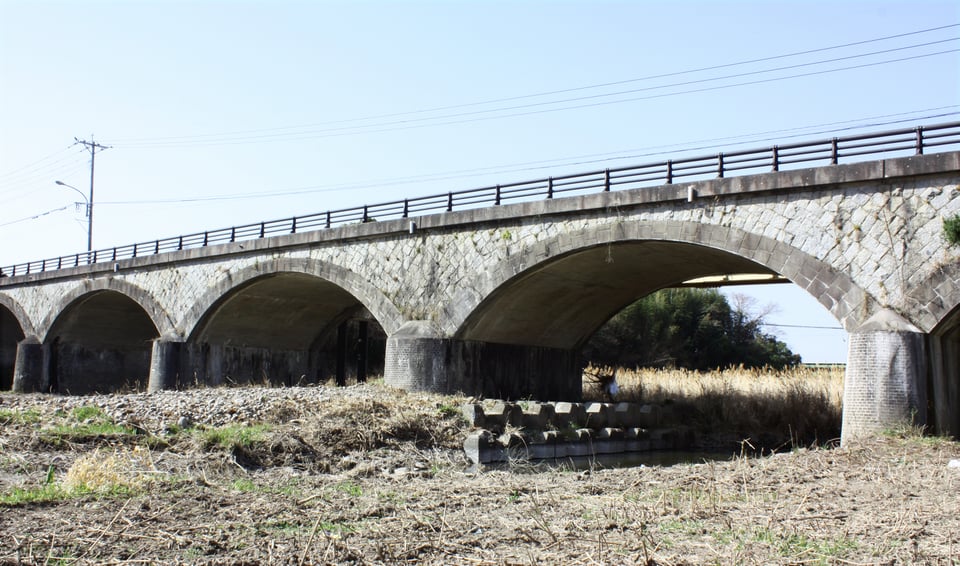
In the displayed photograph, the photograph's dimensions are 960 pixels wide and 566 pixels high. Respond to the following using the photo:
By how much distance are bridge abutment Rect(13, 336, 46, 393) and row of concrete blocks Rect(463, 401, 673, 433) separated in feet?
101

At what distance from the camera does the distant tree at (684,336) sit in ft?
160

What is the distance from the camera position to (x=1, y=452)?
13.3 meters

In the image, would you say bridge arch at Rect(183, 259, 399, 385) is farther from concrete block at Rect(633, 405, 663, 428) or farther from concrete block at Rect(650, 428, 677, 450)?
concrete block at Rect(650, 428, 677, 450)

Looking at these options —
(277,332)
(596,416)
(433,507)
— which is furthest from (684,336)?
(433,507)

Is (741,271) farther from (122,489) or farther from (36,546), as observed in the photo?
(36,546)

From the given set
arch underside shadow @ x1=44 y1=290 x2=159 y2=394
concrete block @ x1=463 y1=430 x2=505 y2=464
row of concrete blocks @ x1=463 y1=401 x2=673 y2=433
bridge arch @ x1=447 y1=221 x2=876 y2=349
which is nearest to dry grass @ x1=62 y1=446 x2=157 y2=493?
concrete block @ x1=463 y1=430 x2=505 y2=464

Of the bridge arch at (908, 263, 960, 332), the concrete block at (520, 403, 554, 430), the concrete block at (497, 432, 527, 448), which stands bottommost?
the concrete block at (497, 432, 527, 448)

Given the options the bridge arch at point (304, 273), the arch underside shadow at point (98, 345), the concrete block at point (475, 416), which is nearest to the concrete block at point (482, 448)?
the concrete block at point (475, 416)

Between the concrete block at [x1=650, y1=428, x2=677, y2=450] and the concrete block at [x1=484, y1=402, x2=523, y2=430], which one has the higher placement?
the concrete block at [x1=484, y1=402, x2=523, y2=430]

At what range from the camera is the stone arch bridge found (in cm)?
1638

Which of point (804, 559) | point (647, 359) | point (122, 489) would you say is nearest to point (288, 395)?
point (122, 489)

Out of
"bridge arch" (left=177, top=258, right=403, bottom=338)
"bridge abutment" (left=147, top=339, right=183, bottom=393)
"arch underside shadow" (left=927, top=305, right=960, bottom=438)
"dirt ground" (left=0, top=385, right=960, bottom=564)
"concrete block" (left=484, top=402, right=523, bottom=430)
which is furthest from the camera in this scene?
"bridge abutment" (left=147, top=339, right=183, bottom=393)

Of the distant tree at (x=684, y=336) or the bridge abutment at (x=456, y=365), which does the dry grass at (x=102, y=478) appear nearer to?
the bridge abutment at (x=456, y=365)

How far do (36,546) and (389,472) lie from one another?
8.35m
